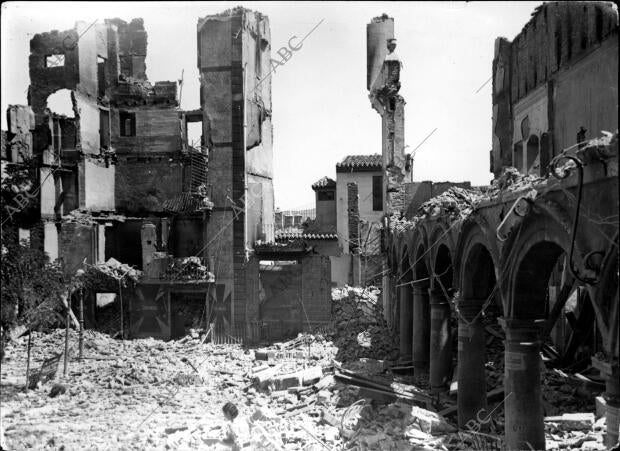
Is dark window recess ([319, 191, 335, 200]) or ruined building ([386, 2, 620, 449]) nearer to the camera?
ruined building ([386, 2, 620, 449])

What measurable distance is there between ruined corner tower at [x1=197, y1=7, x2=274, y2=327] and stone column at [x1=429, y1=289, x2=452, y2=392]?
12079 millimetres

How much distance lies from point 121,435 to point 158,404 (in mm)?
2911

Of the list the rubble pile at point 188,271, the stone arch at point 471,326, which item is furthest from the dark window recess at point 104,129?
the stone arch at point 471,326

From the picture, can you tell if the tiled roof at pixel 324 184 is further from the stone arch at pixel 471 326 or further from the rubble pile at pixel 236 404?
the stone arch at pixel 471 326

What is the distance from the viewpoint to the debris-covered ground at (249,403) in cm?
1130

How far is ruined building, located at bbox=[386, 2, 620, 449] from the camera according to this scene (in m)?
6.09

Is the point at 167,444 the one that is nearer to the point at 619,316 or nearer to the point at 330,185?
the point at 619,316

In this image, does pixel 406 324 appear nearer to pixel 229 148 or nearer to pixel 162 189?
pixel 229 148

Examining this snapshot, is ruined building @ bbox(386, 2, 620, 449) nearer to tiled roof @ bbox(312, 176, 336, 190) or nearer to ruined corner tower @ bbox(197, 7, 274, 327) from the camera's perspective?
ruined corner tower @ bbox(197, 7, 274, 327)

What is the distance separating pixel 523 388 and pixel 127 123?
31.0 metres

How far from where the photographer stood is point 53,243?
2745 centimetres

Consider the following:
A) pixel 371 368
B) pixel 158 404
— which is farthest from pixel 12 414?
pixel 371 368

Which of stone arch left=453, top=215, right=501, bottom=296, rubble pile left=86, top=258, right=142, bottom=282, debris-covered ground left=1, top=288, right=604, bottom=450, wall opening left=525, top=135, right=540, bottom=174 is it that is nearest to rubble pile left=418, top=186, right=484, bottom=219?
stone arch left=453, top=215, right=501, bottom=296

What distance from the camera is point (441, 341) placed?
15.1 metres
